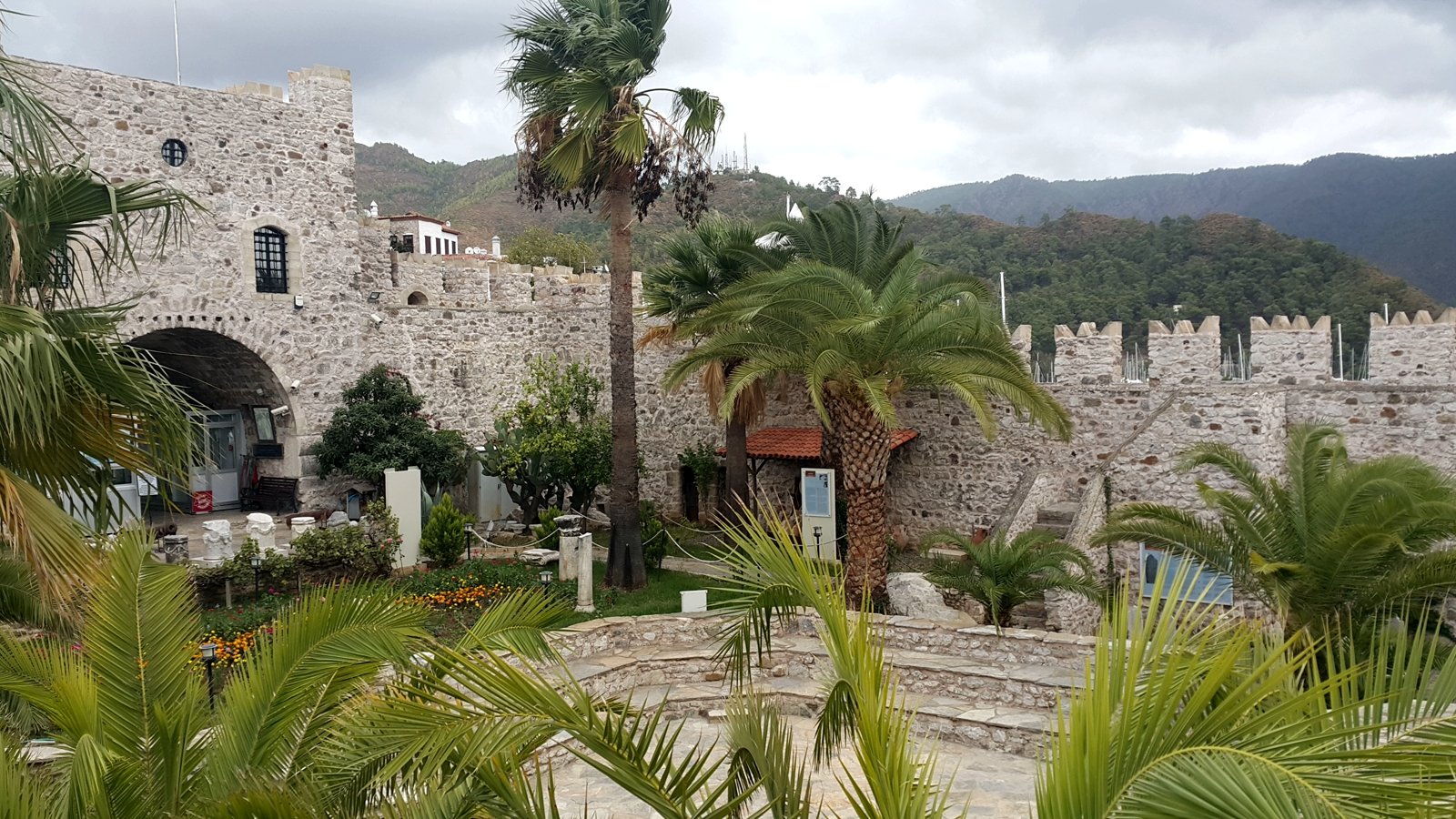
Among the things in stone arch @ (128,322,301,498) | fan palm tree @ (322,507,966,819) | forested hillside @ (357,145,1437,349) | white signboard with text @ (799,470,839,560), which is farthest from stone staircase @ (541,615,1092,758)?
stone arch @ (128,322,301,498)

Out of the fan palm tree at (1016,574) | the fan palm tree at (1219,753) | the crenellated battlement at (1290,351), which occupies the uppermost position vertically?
the crenellated battlement at (1290,351)

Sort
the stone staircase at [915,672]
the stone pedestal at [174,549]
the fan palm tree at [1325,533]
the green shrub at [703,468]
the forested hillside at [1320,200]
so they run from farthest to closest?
1. the forested hillside at [1320,200]
2. the green shrub at [703,468]
3. the stone pedestal at [174,549]
4. the stone staircase at [915,672]
5. the fan palm tree at [1325,533]

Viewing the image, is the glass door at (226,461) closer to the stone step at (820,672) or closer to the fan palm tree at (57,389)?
the stone step at (820,672)

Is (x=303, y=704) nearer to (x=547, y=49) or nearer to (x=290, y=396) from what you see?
(x=547, y=49)

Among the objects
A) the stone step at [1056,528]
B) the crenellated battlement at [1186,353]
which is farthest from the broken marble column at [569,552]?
the crenellated battlement at [1186,353]

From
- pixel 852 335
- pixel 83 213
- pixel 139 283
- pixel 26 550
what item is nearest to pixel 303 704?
pixel 26 550

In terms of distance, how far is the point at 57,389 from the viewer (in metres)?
4.32

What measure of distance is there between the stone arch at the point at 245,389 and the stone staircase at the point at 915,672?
25.2ft

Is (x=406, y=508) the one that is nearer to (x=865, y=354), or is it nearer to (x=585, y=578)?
(x=585, y=578)

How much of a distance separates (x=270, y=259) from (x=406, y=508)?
4.80m

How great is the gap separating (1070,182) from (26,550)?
101579 millimetres

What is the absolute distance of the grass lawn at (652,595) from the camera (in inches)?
467

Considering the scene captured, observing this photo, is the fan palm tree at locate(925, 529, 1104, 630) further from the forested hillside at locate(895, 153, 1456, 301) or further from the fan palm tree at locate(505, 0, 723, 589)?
the forested hillside at locate(895, 153, 1456, 301)

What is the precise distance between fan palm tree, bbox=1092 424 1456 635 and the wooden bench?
12.2 m
